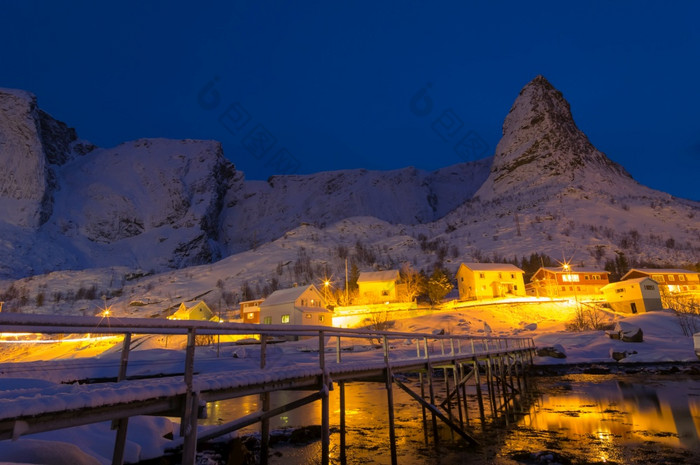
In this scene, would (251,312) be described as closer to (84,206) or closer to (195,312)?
(195,312)

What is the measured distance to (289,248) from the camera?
137 m

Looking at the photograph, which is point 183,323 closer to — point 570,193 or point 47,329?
point 47,329

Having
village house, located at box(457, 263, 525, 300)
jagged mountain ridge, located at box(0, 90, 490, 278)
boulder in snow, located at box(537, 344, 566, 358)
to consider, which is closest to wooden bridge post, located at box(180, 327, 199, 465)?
boulder in snow, located at box(537, 344, 566, 358)

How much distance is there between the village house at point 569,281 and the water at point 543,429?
46.4 m

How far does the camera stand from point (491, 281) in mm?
74438

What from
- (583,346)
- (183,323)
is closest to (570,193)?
(583,346)

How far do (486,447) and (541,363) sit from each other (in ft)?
100

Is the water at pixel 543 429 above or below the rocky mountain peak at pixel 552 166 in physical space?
below

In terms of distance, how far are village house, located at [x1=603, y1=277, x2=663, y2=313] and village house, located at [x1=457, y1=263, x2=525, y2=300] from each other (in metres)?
15.3

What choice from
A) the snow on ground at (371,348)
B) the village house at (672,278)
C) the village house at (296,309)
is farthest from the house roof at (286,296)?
the village house at (672,278)

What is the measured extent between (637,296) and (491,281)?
2209cm

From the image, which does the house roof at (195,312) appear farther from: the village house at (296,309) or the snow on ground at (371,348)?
the snow on ground at (371,348)

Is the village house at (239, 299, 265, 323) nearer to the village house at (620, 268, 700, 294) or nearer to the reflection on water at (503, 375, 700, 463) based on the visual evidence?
the reflection on water at (503, 375, 700, 463)

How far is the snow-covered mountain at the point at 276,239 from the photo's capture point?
11388 cm
